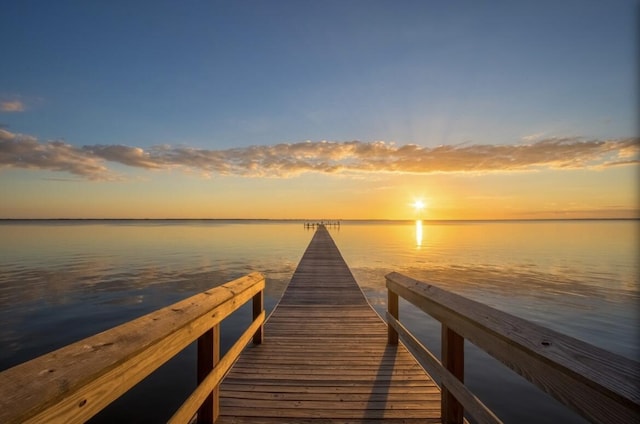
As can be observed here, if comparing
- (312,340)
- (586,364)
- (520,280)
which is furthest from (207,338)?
(520,280)

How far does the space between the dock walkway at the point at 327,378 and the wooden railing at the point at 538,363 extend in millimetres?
837

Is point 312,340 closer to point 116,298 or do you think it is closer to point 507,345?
point 507,345

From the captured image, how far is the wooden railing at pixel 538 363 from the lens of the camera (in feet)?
4.12

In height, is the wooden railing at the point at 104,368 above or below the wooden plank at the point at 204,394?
above

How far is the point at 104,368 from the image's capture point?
1440 millimetres

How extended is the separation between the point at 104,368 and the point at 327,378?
3.37 metres

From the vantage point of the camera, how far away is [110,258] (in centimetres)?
2619

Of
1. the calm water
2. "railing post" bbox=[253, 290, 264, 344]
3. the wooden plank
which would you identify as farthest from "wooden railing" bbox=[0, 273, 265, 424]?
the calm water

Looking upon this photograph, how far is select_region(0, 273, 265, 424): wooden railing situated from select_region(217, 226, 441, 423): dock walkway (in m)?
1.09

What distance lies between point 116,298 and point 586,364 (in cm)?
1602

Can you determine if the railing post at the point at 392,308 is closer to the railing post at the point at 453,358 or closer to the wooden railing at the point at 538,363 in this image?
the wooden railing at the point at 538,363

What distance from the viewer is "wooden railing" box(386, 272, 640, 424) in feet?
4.12

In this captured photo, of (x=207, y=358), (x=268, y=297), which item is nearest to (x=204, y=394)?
(x=207, y=358)

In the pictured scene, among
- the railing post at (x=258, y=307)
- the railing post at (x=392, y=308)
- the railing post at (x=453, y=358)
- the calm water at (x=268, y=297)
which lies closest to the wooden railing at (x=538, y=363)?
the railing post at (x=453, y=358)
